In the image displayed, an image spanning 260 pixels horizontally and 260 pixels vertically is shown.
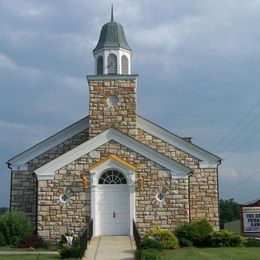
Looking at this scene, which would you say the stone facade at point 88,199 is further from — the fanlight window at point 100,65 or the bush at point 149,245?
the bush at point 149,245

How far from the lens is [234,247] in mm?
22656

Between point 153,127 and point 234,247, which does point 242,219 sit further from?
point 153,127

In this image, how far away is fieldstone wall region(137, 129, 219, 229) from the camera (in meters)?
27.3

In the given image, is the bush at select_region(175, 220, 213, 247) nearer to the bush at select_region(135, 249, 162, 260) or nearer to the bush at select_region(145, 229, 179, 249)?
the bush at select_region(145, 229, 179, 249)

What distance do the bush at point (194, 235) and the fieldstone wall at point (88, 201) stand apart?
3.42 ft

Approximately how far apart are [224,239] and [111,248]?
5.25 m

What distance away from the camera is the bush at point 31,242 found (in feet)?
75.2

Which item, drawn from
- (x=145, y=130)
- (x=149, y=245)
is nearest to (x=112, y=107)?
(x=145, y=130)

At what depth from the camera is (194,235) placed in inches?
918

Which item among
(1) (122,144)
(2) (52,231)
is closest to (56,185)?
(2) (52,231)

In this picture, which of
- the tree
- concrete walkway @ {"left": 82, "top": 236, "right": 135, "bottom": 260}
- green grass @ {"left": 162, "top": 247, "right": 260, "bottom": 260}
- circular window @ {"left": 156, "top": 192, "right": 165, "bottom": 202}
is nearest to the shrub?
concrete walkway @ {"left": 82, "top": 236, "right": 135, "bottom": 260}

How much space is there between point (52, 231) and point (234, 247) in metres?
8.35

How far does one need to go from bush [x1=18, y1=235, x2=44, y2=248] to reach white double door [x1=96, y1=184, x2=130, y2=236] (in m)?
3.01

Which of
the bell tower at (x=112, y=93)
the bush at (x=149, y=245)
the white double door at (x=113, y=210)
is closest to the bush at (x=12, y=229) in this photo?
the white double door at (x=113, y=210)
